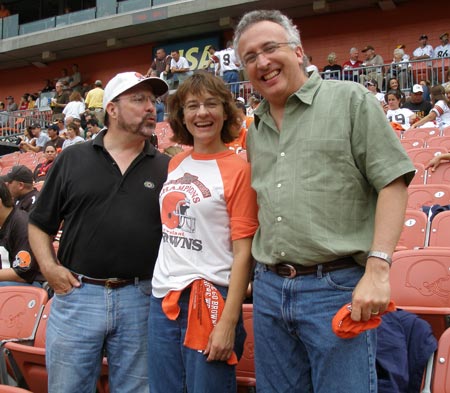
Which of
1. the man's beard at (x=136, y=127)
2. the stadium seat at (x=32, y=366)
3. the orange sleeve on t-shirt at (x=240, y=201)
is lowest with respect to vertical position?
the stadium seat at (x=32, y=366)

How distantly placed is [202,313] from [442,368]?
0.93m

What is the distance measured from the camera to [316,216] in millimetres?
1579

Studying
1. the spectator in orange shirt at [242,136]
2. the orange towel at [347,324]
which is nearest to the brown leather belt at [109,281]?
the spectator in orange shirt at [242,136]

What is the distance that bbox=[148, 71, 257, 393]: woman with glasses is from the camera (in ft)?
5.91

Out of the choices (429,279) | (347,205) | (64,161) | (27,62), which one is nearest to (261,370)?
(347,205)

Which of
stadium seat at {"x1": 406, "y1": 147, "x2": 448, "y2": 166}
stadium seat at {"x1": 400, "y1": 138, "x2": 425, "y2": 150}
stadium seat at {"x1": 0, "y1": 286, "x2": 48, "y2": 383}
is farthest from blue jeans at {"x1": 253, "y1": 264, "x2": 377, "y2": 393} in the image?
stadium seat at {"x1": 400, "y1": 138, "x2": 425, "y2": 150}

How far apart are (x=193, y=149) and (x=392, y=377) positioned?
108 centimetres

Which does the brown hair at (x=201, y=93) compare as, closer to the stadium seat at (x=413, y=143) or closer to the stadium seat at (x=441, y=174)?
the stadium seat at (x=441, y=174)

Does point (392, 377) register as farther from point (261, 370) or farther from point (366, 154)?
point (366, 154)

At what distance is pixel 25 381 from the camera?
2732 millimetres

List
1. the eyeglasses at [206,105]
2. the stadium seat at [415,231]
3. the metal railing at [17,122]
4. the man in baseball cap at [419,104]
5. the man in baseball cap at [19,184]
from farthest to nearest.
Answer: the metal railing at [17,122], the man in baseball cap at [419,104], the man in baseball cap at [19,184], the stadium seat at [415,231], the eyeglasses at [206,105]

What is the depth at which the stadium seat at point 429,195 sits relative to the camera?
4.31m

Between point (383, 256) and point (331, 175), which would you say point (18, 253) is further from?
point (383, 256)

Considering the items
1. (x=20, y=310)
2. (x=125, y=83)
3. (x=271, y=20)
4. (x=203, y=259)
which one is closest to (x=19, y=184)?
(x=20, y=310)
